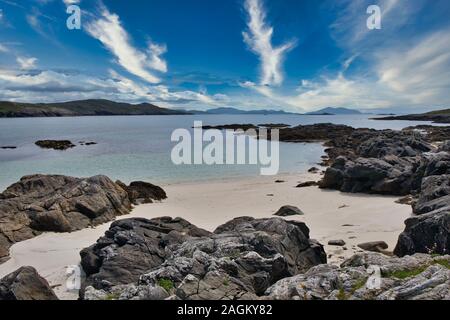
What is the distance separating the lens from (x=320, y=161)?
5697 centimetres

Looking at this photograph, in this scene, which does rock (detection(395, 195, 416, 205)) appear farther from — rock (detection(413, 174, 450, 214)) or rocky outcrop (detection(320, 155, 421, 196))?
rock (detection(413, 174, 450, 214))

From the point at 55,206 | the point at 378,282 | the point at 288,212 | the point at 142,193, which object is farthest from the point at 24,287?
the point at 142,193

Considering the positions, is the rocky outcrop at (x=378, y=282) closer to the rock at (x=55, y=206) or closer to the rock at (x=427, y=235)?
the rock at (x=427, y=235)

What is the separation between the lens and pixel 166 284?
9930mm

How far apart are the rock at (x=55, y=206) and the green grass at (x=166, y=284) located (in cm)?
1132

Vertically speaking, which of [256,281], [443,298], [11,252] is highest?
[443,298]

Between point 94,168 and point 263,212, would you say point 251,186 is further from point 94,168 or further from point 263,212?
point 94,168

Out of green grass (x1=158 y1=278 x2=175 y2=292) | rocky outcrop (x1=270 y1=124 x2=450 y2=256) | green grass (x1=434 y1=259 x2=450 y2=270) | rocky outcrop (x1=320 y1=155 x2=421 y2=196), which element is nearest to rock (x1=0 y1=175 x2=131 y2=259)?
green grass (x1=158 y1=278 x2=175 y2=292)

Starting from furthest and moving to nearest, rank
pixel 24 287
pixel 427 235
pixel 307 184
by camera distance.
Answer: pixel 307 184
pixel 427 235
pixel 24 287

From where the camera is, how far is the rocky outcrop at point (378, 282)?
8.55 metres

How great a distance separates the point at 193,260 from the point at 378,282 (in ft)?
17.0

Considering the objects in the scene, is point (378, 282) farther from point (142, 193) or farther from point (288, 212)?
point (142, 193)
